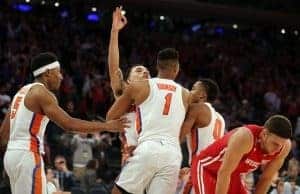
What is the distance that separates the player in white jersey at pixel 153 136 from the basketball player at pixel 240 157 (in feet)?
0.90

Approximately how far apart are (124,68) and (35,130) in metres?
12.8

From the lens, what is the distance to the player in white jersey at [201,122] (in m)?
7.11

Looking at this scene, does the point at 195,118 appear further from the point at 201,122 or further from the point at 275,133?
the point at 275,133

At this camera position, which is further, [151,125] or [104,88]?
[104,88]

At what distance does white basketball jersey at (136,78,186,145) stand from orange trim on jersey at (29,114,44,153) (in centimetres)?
87

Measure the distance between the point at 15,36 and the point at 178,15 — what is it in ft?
24.5

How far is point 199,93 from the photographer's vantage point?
24.0 feet

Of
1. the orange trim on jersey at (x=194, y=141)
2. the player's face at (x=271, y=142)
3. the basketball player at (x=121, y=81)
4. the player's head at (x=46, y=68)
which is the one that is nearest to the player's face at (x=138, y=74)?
the basketball player at (x=121, y=81)

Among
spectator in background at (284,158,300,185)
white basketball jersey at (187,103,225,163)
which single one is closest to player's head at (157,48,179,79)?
white basketball jersey at (187,103,225,163)

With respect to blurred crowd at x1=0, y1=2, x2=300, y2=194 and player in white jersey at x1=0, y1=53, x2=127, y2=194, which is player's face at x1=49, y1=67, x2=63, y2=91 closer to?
player in white jersey at x1=0, y1=53, x2=127, y2=194

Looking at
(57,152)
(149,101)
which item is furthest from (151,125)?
(57,152)

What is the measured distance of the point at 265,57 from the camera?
2469 cm

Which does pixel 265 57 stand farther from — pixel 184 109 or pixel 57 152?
pixel 184 109

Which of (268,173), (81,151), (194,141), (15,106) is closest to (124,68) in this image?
(81,151)
